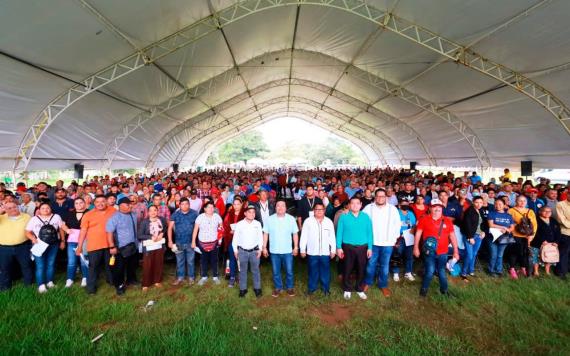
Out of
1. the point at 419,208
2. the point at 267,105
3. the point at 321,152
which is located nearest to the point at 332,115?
the point at 267,105

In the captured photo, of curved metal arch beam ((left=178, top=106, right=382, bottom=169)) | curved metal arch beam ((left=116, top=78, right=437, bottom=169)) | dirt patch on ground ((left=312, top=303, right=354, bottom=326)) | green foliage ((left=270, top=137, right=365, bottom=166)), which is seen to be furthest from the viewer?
green foliage ((left=270, top=137, right=365, bottom=166))

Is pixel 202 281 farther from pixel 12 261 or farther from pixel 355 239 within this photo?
pixel 12 261

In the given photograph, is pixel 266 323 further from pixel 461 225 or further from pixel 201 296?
pixel 461 225

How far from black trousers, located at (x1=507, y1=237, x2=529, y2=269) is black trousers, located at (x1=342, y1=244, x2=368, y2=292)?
277cm

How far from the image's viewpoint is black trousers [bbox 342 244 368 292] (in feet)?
11.9

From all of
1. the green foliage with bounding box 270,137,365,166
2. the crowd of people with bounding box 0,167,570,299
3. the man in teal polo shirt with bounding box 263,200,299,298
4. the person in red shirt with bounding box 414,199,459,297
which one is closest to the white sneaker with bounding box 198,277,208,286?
the crowd of people with bounding box 0,167,570,299

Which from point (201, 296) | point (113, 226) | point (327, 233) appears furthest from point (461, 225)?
point (113, 226)

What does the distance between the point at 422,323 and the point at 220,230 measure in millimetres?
2956

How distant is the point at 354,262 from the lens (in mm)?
3705

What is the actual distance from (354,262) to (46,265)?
4.52 m

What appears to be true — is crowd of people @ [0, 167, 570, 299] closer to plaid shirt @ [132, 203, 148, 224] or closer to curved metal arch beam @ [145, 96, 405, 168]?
plaid shirt @ [132, 203, 148, 224]

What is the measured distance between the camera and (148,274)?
3.99m

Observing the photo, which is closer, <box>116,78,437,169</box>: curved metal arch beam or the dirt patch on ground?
the dirt patch on ground

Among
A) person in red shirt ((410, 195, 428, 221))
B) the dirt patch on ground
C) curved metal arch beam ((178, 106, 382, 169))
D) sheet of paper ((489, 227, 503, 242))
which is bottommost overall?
the dirt patch on ground
